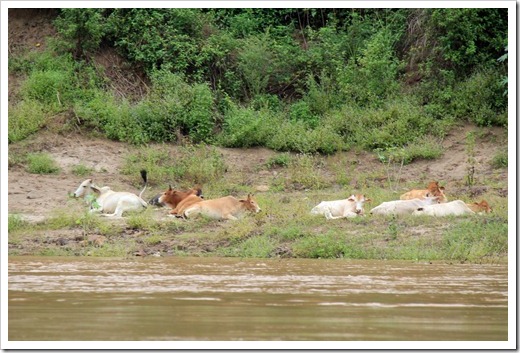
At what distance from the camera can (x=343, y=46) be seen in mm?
21469

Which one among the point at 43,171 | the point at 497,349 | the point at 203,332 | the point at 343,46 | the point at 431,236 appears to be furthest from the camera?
the point at 343,46

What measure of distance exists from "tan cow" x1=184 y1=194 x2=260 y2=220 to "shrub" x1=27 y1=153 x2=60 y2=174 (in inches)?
146

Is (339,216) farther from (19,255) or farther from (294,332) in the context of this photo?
(294,332)

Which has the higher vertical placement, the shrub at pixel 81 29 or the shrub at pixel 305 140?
the shrub at pixel 81 29

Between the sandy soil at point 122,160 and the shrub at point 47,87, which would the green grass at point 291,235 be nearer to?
the sandy soil at point 122,160

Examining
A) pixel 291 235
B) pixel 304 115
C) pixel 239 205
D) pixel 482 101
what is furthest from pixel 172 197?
pixel 482 101

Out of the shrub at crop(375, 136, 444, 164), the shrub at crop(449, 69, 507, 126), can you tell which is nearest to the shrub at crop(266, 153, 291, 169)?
the shrub at crop(375, 136, 444, 164)

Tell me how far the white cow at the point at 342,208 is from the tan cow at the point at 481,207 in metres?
1.73

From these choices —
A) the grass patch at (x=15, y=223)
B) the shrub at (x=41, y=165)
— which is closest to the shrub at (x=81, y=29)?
the shrub at (x=41, y=165)

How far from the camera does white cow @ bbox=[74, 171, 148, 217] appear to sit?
15474mm

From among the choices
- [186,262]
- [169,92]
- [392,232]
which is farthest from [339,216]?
[169,92]

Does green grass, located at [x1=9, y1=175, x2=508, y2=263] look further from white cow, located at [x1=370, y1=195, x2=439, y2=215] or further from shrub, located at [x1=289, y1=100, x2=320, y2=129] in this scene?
shrub, located at [x1=289, y1=100, x2=320, y2=129]

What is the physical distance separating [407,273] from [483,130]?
9132 millimetres

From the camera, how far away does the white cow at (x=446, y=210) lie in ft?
47.7
